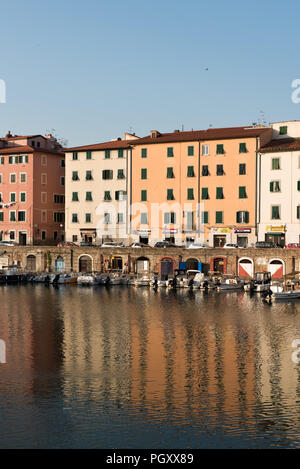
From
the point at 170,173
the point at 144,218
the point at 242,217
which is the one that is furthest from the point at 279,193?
the point at 144,218

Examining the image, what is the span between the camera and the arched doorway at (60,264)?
8500 cm

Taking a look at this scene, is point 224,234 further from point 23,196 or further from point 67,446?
point 67,446

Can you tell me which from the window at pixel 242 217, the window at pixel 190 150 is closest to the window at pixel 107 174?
the window at pixel 190 150

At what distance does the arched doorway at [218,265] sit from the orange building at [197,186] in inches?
188

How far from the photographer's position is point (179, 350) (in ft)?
120

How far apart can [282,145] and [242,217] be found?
9994mm

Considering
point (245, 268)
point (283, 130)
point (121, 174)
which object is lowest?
point (245, 268)

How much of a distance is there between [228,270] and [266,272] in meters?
5.18

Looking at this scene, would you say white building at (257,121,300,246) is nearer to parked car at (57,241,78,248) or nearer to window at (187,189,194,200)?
window at (187,189,194,200)

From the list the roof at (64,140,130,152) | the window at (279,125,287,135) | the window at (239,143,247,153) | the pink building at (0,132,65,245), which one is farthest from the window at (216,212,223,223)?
the pink building at (0,132,65,245)

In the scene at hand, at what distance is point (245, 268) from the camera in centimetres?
7406

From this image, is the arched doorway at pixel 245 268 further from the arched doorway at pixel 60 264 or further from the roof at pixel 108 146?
the arched doorway at pixel 60 264

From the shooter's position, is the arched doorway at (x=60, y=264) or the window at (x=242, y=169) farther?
the arched doorway at (x=60, y=264)

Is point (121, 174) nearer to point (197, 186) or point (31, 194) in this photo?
point (197, 186)
